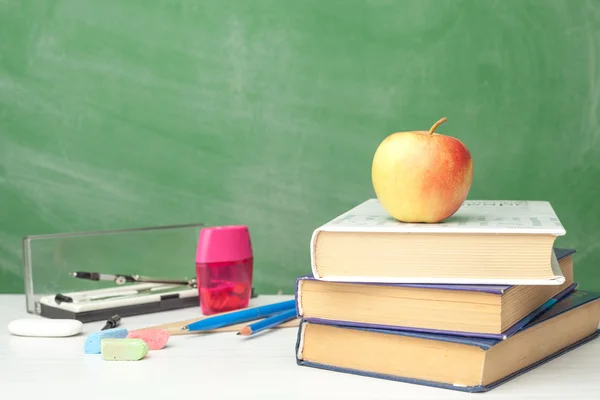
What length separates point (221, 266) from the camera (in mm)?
1199

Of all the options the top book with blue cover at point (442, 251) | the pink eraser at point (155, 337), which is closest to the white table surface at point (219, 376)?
the pink eraser at point (155, 337)

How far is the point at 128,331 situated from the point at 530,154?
768 mm

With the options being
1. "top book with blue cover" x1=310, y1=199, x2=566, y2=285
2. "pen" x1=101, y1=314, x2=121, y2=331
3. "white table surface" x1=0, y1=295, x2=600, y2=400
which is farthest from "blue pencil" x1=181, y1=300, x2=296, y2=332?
"top book with blue cover" x1=310, y1=199, x2=566, y2=285

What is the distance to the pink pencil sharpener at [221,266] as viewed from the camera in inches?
47.0

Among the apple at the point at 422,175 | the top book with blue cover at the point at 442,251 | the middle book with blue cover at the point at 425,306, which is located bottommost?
the middle book with blue cover at the point at 425,306

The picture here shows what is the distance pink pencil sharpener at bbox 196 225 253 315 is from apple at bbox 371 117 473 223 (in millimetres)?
361

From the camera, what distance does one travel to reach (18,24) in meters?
1.48

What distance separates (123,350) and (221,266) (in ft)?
0.95

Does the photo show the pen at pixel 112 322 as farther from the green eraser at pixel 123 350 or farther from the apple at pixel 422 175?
the apple at pixel 422 175

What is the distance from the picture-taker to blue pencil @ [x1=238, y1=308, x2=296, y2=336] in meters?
1.03

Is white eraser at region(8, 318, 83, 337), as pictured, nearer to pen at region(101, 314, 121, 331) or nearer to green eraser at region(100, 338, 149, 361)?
pen at region(101, 314, 121, 331)

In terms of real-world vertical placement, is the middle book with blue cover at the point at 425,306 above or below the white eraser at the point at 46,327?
above

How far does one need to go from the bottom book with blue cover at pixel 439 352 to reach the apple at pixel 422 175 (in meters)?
0.15

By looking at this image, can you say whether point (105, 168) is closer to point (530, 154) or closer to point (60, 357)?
point (60, 357)
